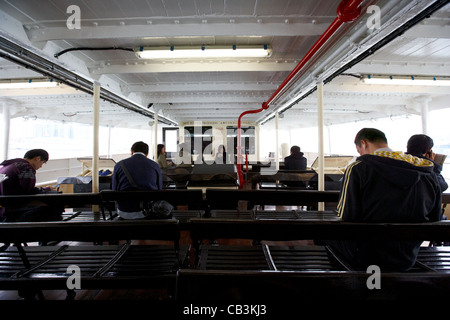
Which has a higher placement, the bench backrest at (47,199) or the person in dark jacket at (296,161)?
the person in dark jacket at (296,161)

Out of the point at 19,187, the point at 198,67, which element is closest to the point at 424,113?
the point at 198,67

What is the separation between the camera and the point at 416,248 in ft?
4.33

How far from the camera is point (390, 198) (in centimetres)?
130

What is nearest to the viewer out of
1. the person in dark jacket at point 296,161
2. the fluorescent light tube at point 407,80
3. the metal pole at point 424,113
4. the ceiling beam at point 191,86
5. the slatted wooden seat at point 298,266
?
the slatted wooden seat at point 298,266

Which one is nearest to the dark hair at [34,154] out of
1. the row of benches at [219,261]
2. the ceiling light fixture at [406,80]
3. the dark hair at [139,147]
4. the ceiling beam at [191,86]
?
the dark hair at [139,147]

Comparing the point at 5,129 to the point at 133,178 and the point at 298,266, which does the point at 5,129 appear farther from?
the point at 298,266

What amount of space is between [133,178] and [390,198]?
7.83ft

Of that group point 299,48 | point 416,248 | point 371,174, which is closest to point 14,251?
point 371,174

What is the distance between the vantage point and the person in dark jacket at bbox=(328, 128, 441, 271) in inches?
50.6

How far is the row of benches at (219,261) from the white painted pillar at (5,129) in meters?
6.62

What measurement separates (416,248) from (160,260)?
1.73 metres

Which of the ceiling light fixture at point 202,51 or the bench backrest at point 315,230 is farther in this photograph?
the ceiling light fixture at point 202,51

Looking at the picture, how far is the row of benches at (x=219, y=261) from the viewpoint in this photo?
854 mm

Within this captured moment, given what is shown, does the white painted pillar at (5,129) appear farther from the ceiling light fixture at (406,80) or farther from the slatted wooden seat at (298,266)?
the ceiling light fixture at (406,80)
